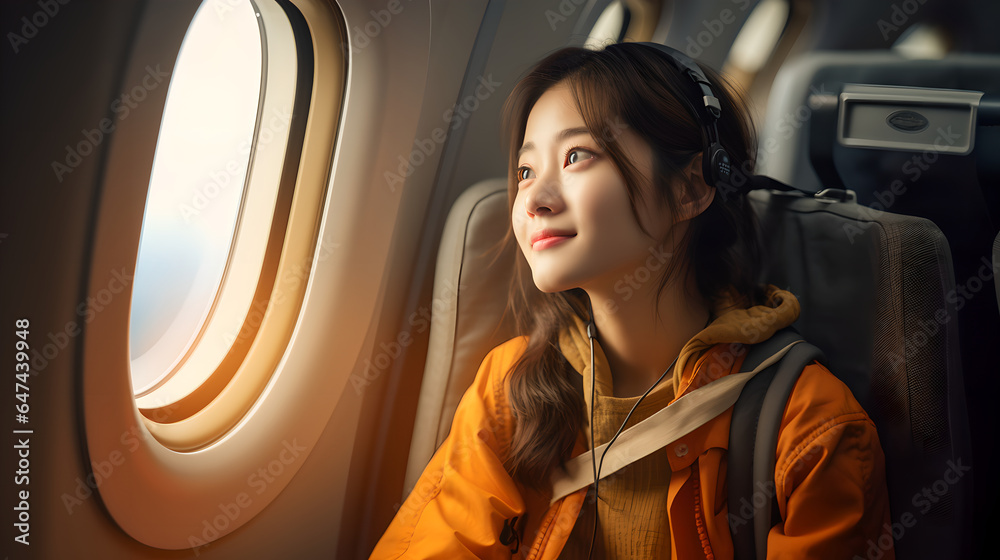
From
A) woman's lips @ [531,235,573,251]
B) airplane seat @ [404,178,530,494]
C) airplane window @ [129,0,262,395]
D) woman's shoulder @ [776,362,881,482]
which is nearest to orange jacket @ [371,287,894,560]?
woman's shoulder @ [776,362,881,482]

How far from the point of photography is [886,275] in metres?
0.93

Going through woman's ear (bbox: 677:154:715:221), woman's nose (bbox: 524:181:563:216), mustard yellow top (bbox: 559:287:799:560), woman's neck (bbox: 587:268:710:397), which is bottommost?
mustard yellow top (bbox: 559:287:799:560)

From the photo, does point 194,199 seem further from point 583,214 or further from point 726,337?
point 726,337

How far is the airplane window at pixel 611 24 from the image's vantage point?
1.39 meters

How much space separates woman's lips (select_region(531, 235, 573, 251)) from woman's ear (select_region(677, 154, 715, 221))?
0.20 meters

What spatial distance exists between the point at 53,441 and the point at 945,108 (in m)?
1.49

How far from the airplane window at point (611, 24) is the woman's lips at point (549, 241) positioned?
27.5 inches

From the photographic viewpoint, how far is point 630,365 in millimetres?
992

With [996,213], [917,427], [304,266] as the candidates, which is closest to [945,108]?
[996,213]

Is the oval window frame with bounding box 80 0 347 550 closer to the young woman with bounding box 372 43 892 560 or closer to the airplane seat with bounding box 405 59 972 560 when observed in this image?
the young woman with bounding box 372 43 892 560

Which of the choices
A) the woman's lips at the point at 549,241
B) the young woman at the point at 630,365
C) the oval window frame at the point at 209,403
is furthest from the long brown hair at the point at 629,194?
the oval window frame at the point at 209,403

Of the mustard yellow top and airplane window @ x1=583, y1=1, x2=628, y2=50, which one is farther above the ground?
airplane window @ x1=583, y1=1, x2=628, y2=50

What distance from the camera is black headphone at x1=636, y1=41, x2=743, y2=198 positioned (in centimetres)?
87

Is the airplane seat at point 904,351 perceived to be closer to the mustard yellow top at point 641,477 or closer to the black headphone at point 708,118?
the mustard yellow top at point 641,477
